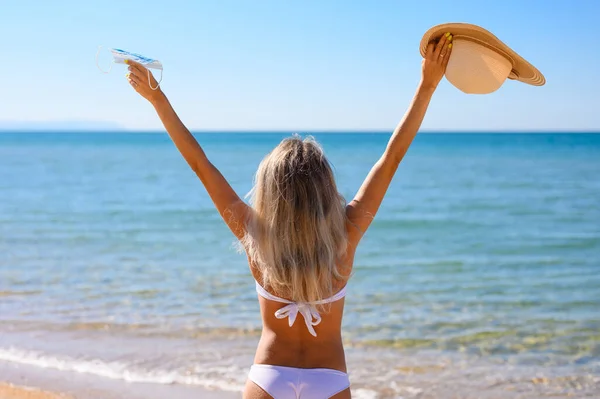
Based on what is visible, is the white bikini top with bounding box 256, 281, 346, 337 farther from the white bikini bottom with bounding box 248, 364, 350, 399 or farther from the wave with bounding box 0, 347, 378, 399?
the wave with bounding box 0, 347, 378, 399

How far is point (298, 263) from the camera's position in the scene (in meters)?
2.12

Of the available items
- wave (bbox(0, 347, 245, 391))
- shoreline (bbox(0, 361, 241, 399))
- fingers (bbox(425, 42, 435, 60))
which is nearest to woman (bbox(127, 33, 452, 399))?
fingers (bbox(425, 42, 435, 60))

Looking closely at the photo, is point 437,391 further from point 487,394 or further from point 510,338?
point 510,338

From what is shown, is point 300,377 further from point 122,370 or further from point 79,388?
point 122,370

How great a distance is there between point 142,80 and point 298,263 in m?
0.92

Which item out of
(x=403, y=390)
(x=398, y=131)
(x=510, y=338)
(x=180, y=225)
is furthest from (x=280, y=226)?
(x=180, y=225)

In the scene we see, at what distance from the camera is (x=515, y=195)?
65.6 feet

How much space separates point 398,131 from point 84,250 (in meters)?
9.12

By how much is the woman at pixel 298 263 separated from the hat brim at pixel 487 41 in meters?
0.68

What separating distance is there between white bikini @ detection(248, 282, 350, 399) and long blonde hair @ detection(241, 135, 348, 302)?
1.6 inches

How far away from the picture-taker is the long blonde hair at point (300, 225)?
2117 millimetres

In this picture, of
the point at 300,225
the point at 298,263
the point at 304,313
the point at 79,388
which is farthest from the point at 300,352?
the point at 79,388

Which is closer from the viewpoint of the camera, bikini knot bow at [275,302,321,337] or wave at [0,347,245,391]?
bikini knot bow at [275,302,321,337]

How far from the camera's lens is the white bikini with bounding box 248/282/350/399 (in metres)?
2.12
